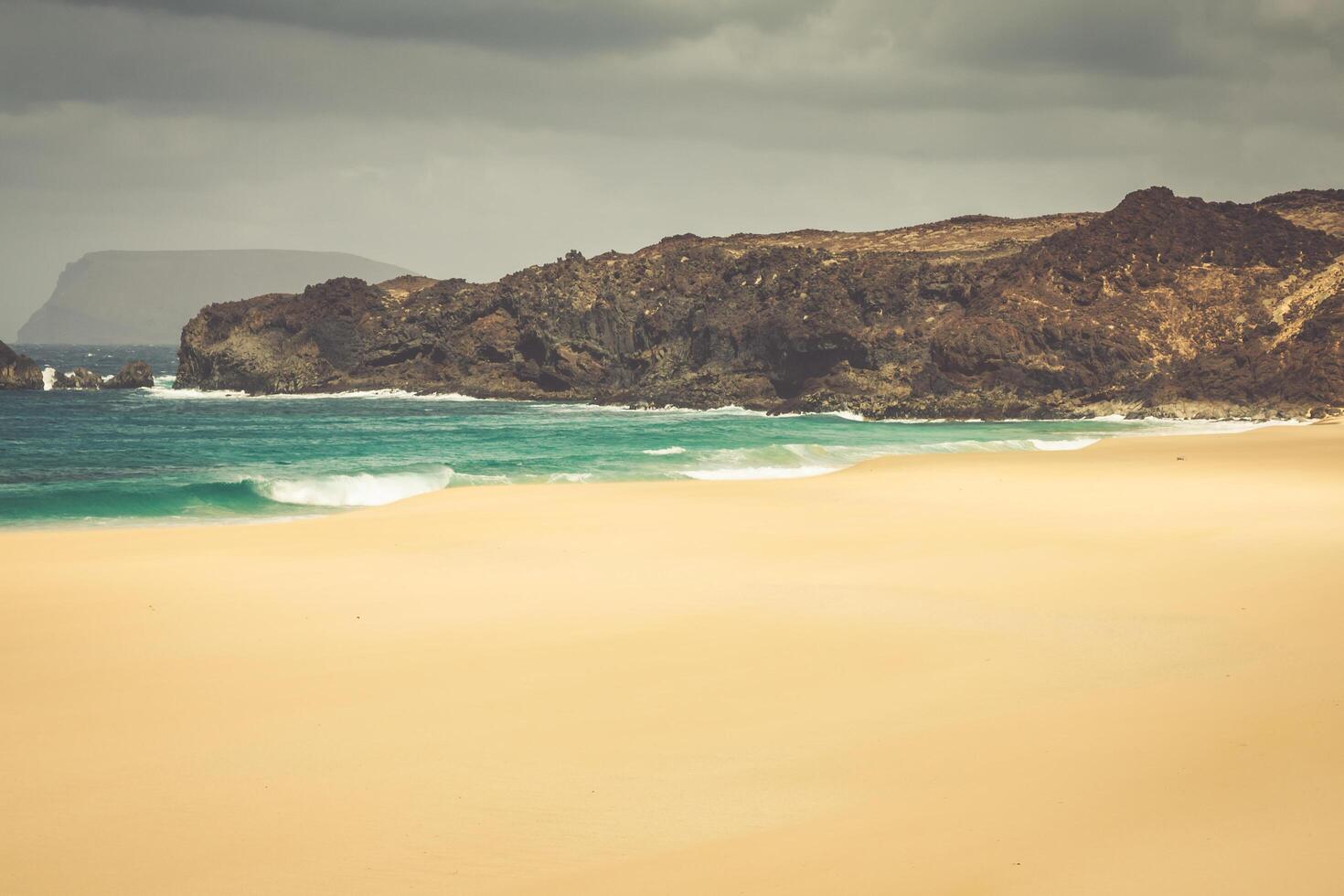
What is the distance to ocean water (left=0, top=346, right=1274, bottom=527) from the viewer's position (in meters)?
17.9

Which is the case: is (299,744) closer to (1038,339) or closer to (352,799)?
(352,799)

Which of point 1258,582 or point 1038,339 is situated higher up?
point 1038,339

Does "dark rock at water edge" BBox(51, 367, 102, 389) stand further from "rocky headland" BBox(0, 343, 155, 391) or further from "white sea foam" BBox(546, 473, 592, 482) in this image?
"white sea foam" BBox(546, 473, 592, 482)

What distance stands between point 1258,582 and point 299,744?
777 centimetres

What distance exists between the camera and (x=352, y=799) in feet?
16.5

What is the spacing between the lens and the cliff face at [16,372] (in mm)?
63344

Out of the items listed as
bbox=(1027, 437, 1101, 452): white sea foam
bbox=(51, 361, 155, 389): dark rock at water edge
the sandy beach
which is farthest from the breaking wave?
the sandy beach

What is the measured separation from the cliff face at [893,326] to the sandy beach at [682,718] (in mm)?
29248

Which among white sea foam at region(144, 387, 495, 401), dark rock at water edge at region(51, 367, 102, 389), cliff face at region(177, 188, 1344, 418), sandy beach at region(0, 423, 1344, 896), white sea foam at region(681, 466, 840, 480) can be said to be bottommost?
sandy beach at region(0, 423, 1344, 896)

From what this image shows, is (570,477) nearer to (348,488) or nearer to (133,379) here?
(348,488)

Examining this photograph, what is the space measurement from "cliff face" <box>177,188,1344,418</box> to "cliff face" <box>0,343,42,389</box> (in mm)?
8017

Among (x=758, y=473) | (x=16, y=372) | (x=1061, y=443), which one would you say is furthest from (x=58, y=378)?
(x=1061, y=443)

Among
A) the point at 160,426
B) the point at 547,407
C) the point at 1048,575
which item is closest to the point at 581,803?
the point at 1048,575

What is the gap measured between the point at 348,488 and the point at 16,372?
183 ft
